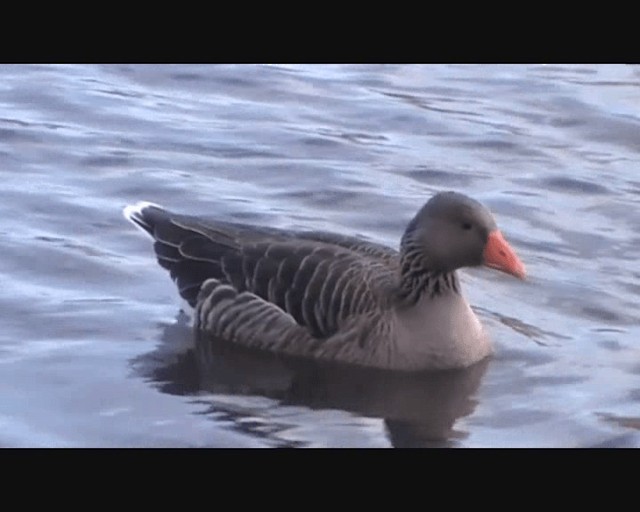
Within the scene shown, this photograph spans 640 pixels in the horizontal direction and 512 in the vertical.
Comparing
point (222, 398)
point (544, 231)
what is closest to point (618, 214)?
point (544, 231)

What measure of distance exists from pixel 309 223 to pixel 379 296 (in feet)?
9.10

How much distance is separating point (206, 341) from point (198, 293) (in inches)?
13.8

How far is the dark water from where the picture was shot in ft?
34.0

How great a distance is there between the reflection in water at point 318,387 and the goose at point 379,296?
0.35 feet

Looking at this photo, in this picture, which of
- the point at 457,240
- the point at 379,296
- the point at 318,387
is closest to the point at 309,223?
the point at 379,296

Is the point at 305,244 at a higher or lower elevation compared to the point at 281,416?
higher

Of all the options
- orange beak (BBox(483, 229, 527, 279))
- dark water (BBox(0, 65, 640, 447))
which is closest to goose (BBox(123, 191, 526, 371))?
orange beak (BBox(483, 229, 527, 279))

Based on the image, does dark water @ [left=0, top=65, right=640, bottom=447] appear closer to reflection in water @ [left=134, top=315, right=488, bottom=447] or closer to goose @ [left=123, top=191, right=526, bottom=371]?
reflection in water @ [left=134, top=315, right=488, bottom=447]

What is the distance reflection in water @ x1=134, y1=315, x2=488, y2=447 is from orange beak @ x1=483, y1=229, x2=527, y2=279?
0.75 meters

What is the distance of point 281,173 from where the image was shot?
601 inches

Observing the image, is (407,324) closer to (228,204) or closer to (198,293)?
(198,293)

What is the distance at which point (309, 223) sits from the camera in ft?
45.5

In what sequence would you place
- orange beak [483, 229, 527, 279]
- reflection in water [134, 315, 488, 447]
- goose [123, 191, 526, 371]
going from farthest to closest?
1. goose [123, 191, 526, 371]
2. orange beak [483, 229, 527, 279]
3. reflection in water [134, 315, 488, 447]

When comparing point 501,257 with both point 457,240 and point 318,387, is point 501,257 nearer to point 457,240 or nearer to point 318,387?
point 457,240
